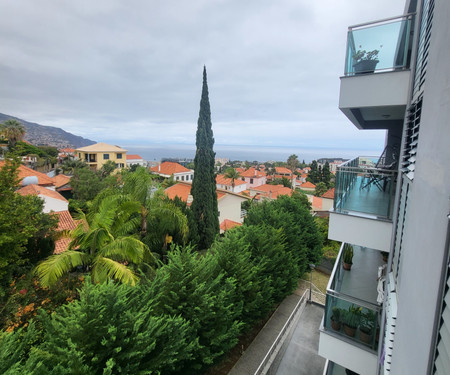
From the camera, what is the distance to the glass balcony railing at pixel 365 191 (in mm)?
4941

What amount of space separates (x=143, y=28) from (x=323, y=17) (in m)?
13.5

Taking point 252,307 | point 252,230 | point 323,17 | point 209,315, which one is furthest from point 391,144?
point 209,315

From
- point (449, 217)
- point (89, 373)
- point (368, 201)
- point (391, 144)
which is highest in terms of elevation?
point (391, 144)

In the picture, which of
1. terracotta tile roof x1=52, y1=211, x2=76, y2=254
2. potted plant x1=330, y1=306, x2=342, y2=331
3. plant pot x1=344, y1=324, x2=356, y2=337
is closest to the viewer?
plant pot x1=344, y1=324, x2=356, y2=337

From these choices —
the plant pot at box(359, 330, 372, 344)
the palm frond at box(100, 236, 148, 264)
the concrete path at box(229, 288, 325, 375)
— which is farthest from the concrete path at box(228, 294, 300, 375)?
the palm frond at box(100, 236, 148, 264)

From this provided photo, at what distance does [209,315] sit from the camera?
5.95m

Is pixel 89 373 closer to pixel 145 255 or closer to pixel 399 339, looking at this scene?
pixel 399 339

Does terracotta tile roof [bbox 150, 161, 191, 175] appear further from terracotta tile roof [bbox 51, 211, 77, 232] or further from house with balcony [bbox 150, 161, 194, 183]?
terracotta tile roof [bbox 51, 211, 77, 232]

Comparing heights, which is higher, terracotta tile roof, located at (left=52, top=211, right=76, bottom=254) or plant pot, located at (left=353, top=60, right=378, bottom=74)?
plant pot, located at (left=353, top=60, right=378, bottom=74)

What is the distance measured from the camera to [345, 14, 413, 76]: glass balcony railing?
4.45 meters

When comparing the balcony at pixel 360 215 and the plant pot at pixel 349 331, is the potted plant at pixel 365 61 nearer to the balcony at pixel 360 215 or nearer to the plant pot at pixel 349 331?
the balcony at pixel 360 215

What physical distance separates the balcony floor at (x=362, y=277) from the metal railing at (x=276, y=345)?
3588 mm

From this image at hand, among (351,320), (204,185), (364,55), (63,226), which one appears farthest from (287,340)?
(63,226)

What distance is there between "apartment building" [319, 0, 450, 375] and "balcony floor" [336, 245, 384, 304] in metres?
0.03
